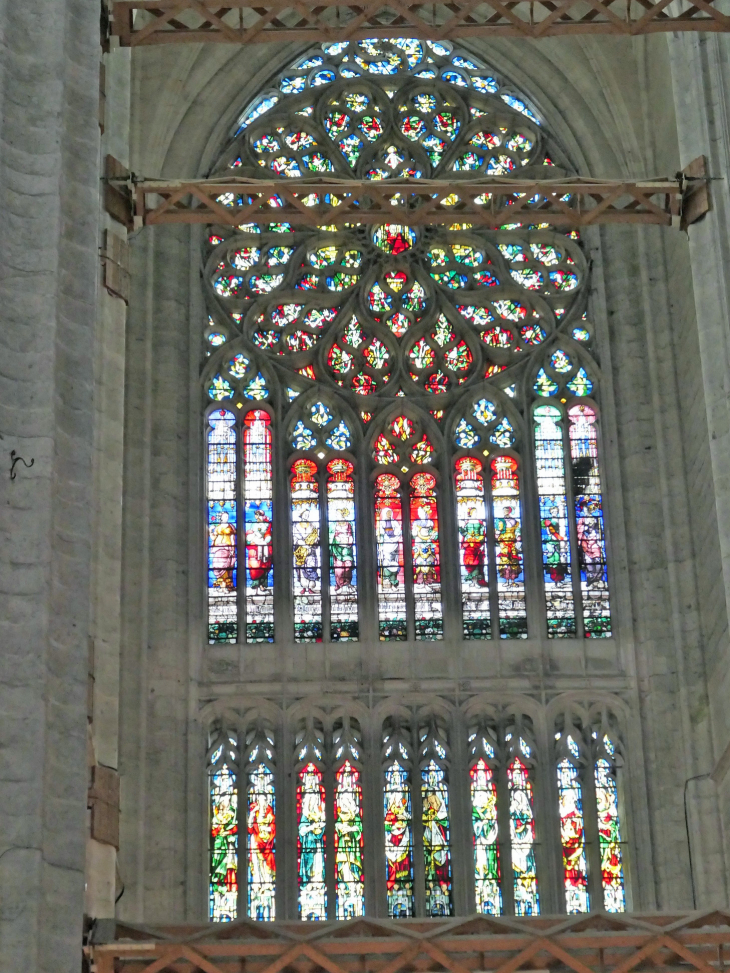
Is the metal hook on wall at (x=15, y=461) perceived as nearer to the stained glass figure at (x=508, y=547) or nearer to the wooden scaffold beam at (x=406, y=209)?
the wooden scaffold beam at (x=406, y=209)

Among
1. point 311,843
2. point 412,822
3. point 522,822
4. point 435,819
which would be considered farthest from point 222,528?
point 522,822

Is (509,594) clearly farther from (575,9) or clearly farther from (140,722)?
(575,9)

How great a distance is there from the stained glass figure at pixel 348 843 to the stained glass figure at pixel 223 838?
45.5 inches

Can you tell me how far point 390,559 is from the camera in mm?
25500

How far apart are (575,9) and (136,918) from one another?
1314cm

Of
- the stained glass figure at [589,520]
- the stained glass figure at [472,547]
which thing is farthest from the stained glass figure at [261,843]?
the stained glass figure at [589,520]

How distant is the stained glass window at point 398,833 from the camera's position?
2369 centimetres

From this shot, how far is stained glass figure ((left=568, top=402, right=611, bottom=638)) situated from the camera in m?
25.1

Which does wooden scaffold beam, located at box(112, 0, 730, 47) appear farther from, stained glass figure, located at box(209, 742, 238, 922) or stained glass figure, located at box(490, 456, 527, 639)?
stained glass figure, located at box(209, 742, 238, 922)

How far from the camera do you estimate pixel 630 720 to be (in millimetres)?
24250

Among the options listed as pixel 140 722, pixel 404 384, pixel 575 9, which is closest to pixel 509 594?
pixel 404 384

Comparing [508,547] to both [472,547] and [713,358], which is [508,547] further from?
[713,358]

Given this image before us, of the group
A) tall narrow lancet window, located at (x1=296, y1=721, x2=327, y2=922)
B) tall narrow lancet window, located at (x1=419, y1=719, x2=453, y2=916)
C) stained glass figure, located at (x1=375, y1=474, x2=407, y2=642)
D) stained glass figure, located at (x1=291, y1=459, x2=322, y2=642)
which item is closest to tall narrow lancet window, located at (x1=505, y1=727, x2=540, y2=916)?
tall narrow lancet window, located at (x1=419, y1=719, x2=453, y2=916)

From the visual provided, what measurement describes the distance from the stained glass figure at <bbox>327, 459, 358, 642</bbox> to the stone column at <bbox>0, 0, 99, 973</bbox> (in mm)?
7477
